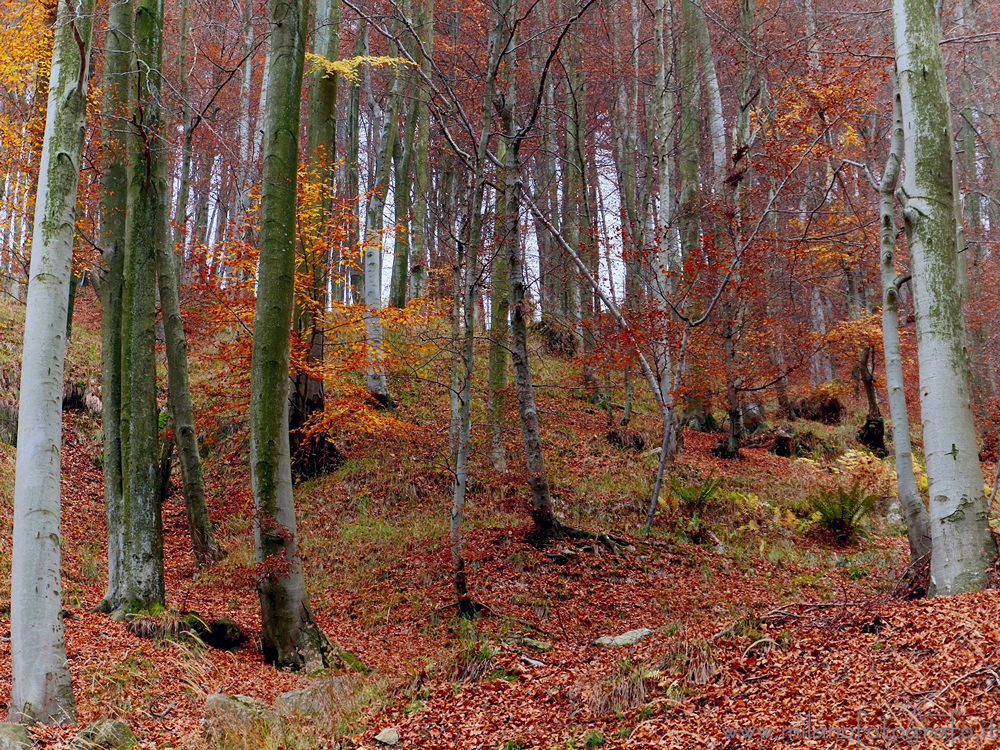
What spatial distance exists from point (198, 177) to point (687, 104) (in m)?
20.6

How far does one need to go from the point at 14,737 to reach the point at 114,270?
5336 millimetres

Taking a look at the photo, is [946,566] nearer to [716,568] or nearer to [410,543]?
[716,568]

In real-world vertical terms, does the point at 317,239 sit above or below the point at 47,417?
above

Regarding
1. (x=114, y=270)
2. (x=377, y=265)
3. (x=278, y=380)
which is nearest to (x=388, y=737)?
(x=278, y=380)

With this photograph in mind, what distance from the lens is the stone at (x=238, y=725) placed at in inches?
166

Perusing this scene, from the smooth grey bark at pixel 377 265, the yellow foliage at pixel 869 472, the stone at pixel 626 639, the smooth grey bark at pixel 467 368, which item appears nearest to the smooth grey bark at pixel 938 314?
the stone at pixel 626 639

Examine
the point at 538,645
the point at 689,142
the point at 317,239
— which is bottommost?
the point at 538,645

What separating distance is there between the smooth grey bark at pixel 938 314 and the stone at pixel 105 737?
15.9ft

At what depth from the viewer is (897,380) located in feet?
17.0

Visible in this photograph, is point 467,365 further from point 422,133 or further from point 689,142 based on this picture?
point 422,133

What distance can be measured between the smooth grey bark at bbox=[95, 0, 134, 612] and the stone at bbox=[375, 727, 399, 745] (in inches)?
158

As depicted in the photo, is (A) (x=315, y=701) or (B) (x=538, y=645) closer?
(A) (x=315, y=701)

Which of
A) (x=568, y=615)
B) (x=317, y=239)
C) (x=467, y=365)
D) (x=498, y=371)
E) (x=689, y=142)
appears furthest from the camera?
(x=689, y=142)

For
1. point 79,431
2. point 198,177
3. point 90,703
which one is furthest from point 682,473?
point 198,177
